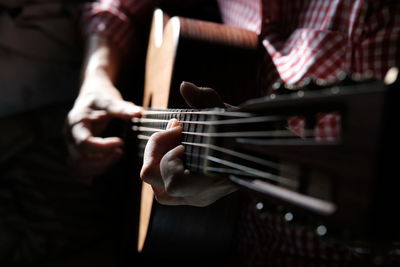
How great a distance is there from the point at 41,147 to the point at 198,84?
0.52m

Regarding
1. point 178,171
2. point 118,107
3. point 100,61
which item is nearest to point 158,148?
point 178,171

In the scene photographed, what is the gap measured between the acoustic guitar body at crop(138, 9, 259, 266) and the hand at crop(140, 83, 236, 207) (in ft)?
0.43

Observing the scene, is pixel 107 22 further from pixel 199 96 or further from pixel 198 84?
pixel 199 96

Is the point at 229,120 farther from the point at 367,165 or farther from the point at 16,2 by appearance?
the point at 16,2

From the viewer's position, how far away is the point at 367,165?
331 mm

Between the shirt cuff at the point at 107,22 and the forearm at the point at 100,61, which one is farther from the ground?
the shirt cuff at the point at 107,22

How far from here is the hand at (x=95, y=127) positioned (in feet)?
2.98

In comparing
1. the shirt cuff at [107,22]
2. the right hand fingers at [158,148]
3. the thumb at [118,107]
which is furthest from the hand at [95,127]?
the right hand fingers at [158,148]

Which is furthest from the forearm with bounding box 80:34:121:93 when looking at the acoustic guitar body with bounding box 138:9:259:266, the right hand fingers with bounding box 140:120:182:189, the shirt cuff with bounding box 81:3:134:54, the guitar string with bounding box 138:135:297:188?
the guitar string with bounding box 138:135:297:188

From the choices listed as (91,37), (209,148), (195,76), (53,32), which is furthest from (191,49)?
(53,32)

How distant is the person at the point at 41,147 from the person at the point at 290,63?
0.19 meters

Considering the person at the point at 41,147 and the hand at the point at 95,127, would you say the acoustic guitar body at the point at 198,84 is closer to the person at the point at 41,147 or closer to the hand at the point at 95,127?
the hand at the point at 95,127

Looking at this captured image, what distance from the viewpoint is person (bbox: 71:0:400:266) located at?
1.98 ft

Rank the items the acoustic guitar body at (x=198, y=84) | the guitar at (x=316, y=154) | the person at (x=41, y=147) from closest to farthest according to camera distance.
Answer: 1. the guitar at (x=316, y=154)
2. the acoustic guitar body at (x=198, y=84)
3. the person at (x=41, y=147)
